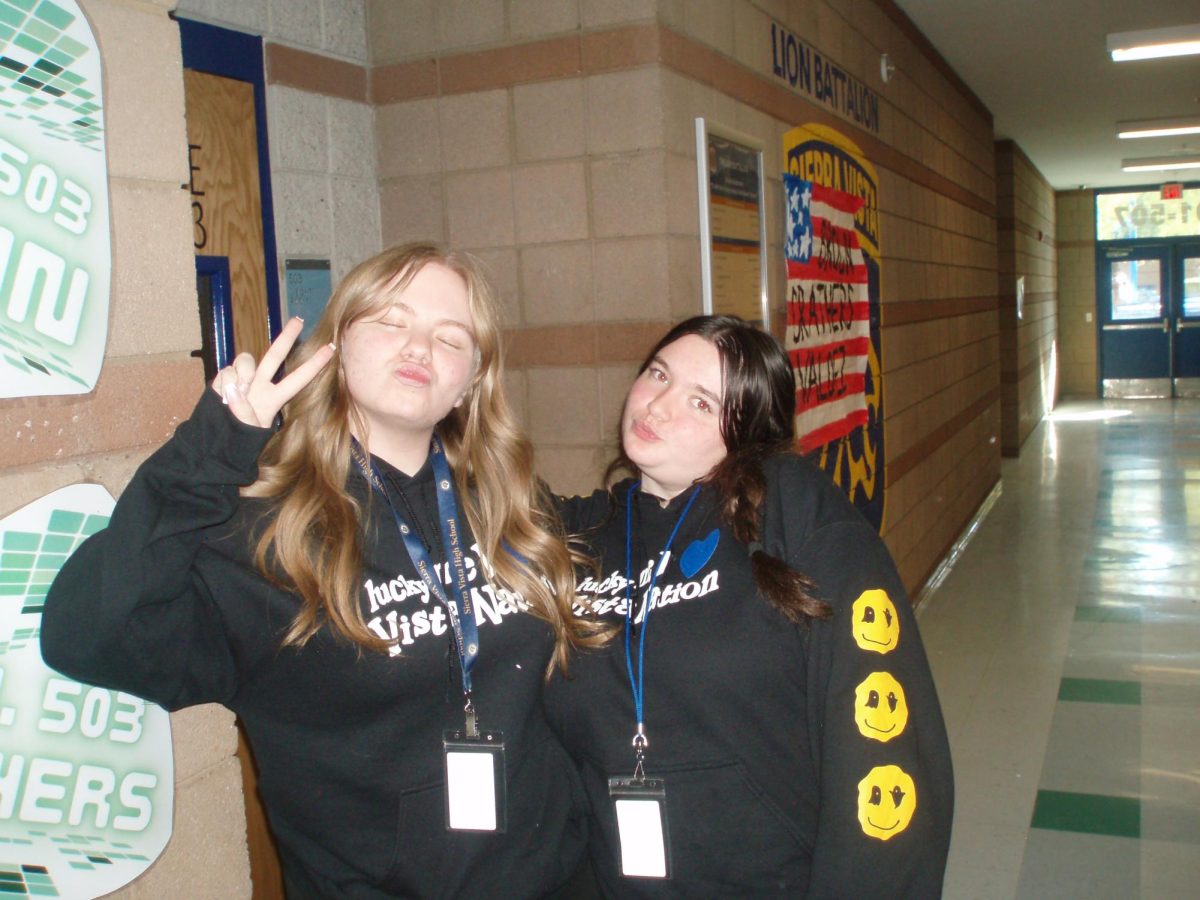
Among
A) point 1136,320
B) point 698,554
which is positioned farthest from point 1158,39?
point 1136,320

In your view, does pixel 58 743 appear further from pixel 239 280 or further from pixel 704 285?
pixel 704 285

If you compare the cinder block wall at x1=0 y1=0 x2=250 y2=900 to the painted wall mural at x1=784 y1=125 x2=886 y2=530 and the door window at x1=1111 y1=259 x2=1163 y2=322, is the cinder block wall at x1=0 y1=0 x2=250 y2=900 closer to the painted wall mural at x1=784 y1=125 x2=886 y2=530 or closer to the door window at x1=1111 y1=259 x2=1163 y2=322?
the painted wall mural at x1=784 y1=125 x2=886 y2=530

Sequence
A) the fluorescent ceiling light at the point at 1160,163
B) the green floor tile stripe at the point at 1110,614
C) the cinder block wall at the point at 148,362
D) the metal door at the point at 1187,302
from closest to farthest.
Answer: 1. the cinder block wall at the point at 148,362
2. the green floor tile stripe at the point at 1110,614
3. the fluorescent ceiling light at the point at 1160,163
4. the metal door at the point at 1187,302

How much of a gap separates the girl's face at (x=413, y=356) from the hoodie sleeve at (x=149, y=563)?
28cm

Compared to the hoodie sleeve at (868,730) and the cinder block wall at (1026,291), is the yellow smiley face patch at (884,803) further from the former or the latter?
the cinder block wall at (1026,291)

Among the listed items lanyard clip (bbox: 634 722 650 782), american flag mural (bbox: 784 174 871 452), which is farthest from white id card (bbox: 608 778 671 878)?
american flag mural (bbox: 784 174 871 452)

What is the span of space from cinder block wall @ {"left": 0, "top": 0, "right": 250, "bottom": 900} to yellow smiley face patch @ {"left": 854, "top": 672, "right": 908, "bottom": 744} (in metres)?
0.88

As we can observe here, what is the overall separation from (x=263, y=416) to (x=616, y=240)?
1.69 metres

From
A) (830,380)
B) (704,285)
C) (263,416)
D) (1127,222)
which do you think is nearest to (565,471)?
(704,285)

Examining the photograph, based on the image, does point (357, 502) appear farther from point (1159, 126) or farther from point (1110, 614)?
point (1159, 126)

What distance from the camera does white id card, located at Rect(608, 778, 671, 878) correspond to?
4.78ft

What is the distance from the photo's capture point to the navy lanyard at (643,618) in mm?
1489

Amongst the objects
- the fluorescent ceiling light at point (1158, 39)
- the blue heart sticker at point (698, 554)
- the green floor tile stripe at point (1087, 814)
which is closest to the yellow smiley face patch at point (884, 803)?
the blue heart sticker at point (698, 554)

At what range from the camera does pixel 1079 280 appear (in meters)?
15.4
